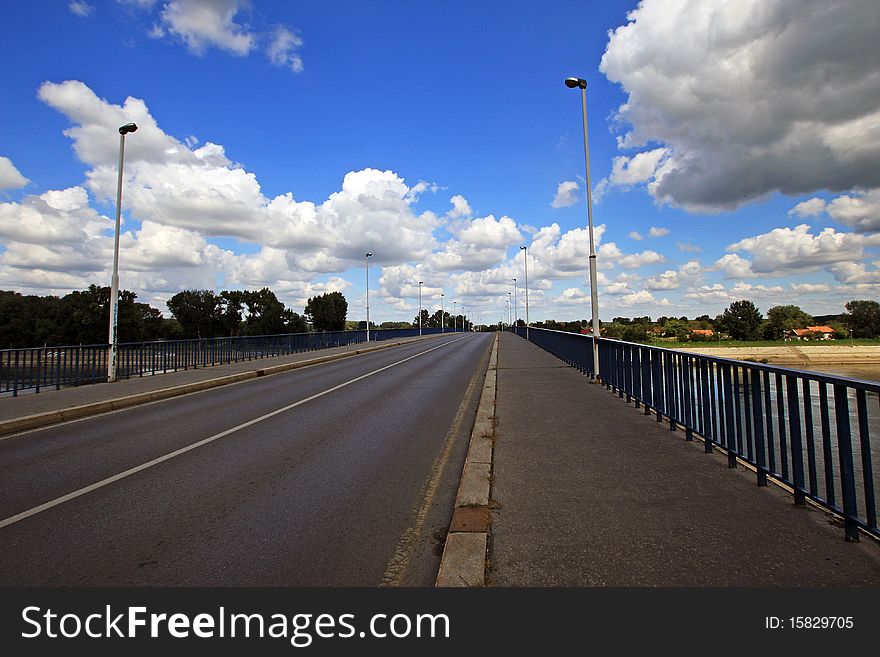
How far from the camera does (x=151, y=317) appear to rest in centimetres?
10131

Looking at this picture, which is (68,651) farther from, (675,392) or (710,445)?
(675,392)

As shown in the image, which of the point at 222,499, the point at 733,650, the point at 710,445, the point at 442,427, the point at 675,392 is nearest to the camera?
the point at 733,650

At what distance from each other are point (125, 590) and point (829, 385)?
5058mm

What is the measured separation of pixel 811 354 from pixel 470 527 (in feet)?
183

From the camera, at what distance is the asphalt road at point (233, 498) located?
3.39m

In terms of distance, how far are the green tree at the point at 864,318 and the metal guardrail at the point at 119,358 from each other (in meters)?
89.0

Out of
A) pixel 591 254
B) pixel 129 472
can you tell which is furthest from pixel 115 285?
pixel 591 254

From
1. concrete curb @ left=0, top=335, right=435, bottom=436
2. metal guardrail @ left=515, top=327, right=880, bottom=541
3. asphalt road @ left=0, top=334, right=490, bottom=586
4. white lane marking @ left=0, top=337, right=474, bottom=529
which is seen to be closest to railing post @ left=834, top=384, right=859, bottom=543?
metal guardrail @ left=515, top=327, right=880, bottom=541

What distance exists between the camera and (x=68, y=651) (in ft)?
8.61

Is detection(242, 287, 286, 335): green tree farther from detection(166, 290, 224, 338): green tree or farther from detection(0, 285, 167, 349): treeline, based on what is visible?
detection(0, 285, 167, 349): treeline

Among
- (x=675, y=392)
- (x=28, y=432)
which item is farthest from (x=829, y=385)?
(x=28, y=432)

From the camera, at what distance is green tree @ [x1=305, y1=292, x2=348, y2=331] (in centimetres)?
11519

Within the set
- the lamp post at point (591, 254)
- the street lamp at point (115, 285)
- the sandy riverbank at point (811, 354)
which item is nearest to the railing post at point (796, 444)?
the lamp post at point (591, 254)

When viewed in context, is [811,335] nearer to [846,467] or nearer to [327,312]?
[846,467]
